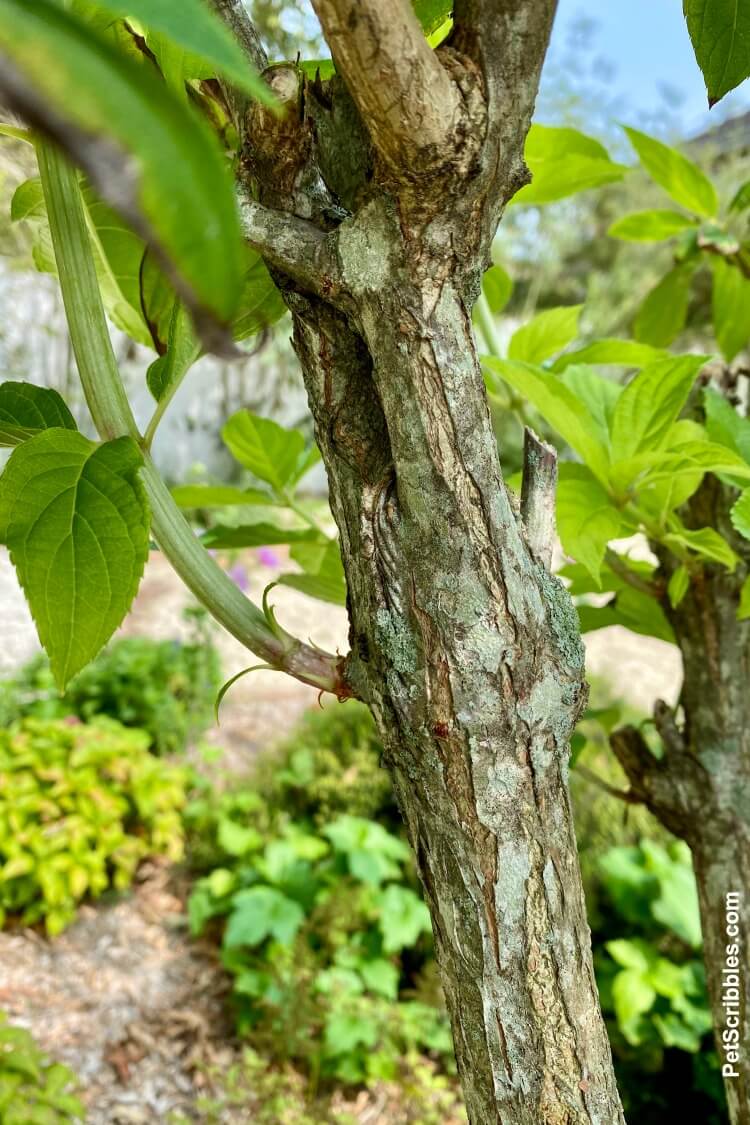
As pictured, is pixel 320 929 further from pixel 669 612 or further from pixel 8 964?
pixel 669 612

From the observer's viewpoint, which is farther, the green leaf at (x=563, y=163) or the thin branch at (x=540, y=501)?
the green leaf at (x=563, y=163)

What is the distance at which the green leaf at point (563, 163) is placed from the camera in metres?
0.63

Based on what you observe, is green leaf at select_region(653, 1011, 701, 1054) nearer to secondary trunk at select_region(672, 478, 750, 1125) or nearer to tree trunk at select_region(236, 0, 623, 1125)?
secondary trunk at select_region(672, 478, 750, 1125)

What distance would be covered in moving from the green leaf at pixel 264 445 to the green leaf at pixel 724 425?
0.31 m

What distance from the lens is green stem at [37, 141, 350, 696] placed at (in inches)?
15.1

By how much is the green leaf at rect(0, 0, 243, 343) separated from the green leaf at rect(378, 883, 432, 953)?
2.38m

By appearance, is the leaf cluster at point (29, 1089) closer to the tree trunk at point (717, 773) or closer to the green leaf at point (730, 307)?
the tree trunk at point (717, 773)

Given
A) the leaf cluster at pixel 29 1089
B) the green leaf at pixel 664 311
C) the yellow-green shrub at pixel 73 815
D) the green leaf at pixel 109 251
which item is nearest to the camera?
the green leaf at pixel 109 251

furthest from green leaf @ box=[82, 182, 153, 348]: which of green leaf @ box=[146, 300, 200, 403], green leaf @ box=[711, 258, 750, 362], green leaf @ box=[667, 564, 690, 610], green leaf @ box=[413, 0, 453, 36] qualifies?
green leaf @ box=[711, 258, 750, 362]

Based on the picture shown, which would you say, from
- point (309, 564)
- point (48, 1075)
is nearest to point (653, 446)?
point (309, 564)

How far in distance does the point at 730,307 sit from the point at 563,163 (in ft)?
0.87

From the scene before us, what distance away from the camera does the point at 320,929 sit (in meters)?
2.52

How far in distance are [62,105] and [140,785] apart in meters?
2.80

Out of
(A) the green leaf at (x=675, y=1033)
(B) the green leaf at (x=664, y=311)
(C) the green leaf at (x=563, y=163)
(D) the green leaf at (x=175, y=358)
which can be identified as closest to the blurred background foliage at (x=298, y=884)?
(A) the green leaf at (x=675, y=1033)
